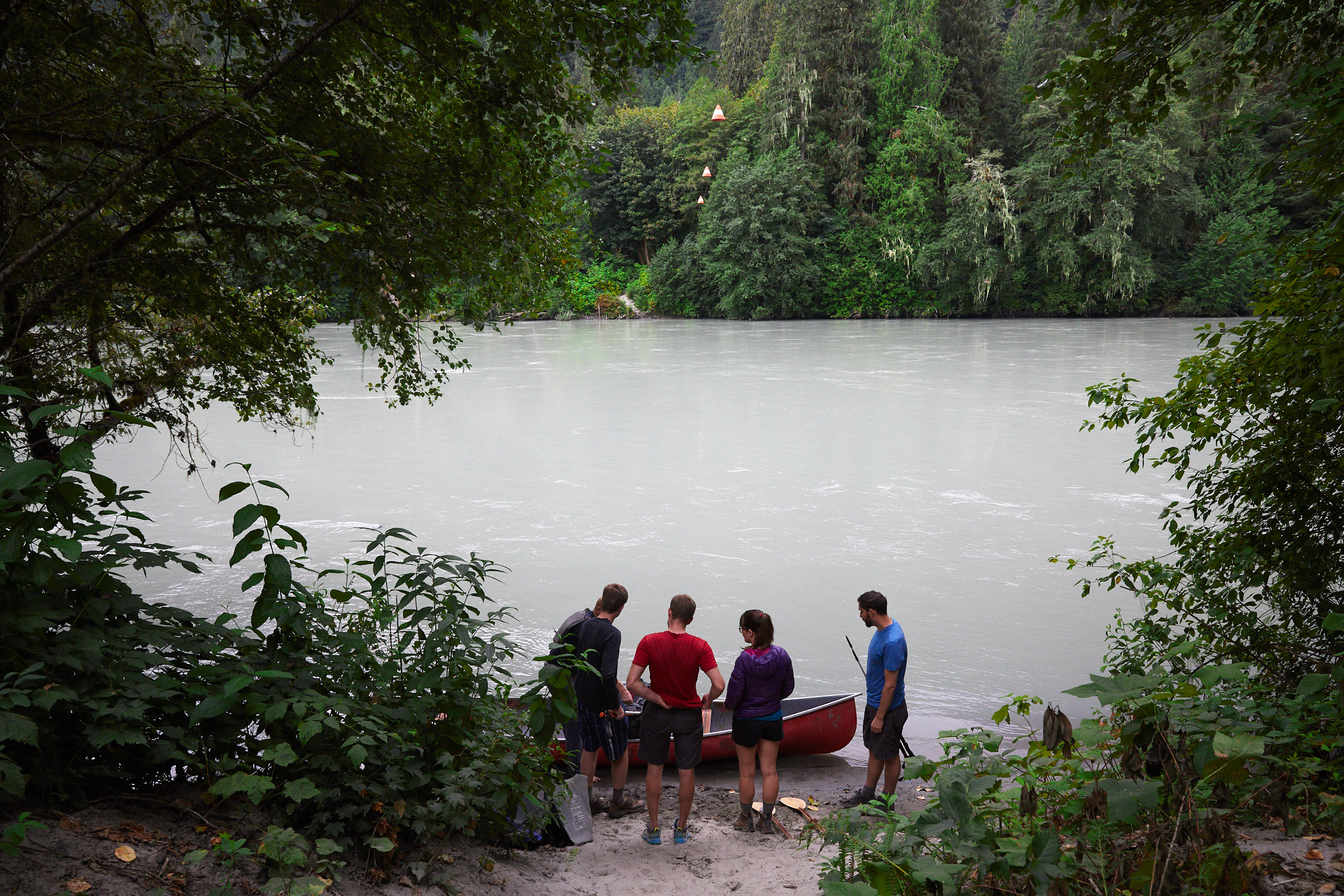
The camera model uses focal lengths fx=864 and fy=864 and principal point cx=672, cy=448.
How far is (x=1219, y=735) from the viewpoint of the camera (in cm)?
229

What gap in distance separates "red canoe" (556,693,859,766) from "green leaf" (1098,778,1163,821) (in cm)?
328

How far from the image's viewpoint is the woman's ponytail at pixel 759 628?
15.0 ft

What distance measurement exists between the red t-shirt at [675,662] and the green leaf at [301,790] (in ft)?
6.84

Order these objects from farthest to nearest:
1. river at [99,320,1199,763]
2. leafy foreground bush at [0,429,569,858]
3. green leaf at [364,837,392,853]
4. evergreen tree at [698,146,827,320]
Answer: evergreen tree at [698,146,827,320] → river at [99,320,1199,763] → green leaf at [364,837,392,853] → leafy foreground bush at [0,429,569,858]

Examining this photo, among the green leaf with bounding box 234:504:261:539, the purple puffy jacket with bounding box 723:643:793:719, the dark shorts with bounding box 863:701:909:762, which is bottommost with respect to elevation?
the dark shorts with bounding box 863:701:909:762

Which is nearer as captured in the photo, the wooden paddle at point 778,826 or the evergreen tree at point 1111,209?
the wooden paddle at point 778,826

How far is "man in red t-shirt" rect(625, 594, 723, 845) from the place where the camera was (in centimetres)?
450

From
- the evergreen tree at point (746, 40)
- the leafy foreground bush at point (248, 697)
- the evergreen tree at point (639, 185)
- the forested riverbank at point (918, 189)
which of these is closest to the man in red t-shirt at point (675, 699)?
the leafy foreground bush at point (248, 697)

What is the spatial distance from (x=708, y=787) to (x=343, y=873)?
10.2 ft

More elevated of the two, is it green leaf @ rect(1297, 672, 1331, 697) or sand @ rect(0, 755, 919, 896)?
green leaf @ rect(1297, 672, 1331, 697)

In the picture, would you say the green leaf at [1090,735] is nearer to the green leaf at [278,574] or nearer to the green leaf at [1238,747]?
the green leaf at [1238,747]

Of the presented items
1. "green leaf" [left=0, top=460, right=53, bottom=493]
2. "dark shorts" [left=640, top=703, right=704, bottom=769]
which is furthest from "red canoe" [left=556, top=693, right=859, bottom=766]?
"green leaf" [left=0, top=460, right=53, bottom=493]

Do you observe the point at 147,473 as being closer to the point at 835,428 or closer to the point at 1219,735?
the point at 835,428

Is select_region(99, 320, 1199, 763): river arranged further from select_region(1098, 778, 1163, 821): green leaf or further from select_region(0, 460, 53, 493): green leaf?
select_region(0, 460, 53, 493): green leaf
